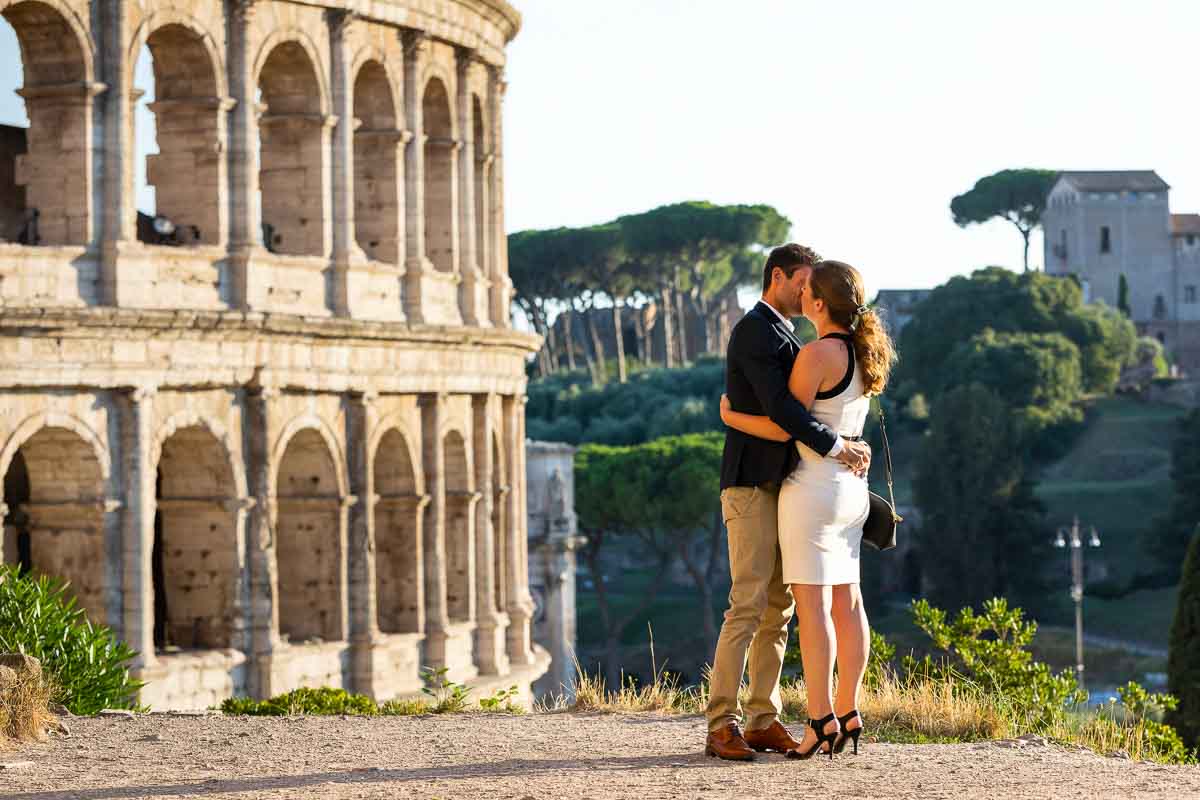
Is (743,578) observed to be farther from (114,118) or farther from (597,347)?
(597,347)

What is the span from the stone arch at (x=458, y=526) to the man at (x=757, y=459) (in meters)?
20.0

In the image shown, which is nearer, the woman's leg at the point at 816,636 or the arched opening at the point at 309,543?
the woman's leg at the point at 816,636

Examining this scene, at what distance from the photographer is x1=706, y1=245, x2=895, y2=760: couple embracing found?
31.8 feet

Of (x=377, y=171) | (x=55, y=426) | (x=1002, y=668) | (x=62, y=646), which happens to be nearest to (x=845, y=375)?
(x=1002, y=668)

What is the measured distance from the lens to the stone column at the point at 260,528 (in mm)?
25156

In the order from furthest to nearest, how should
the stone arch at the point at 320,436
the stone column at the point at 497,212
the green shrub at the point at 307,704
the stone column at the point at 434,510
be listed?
the stone column at the point at 497,212 → the stone column at the point at 434,510 → the stone arch at the point at 320,436 → the green shrub at the point at 307,704

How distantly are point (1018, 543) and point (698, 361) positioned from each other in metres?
26.4

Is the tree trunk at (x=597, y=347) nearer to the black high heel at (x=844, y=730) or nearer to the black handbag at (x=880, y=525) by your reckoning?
the black handbag at (x=880, y=525)

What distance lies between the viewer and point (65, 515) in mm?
23531

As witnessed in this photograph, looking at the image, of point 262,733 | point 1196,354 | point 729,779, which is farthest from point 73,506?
point 1196,354

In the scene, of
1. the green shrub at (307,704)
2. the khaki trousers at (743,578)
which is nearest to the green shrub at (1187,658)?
the green shrub at (307,704)

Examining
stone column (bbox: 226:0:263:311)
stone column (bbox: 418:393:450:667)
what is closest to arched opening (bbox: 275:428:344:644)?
stone column (bbox: 418:393:450:667)

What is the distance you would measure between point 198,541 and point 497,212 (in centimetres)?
844

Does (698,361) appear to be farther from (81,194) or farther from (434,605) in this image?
(81,194)
